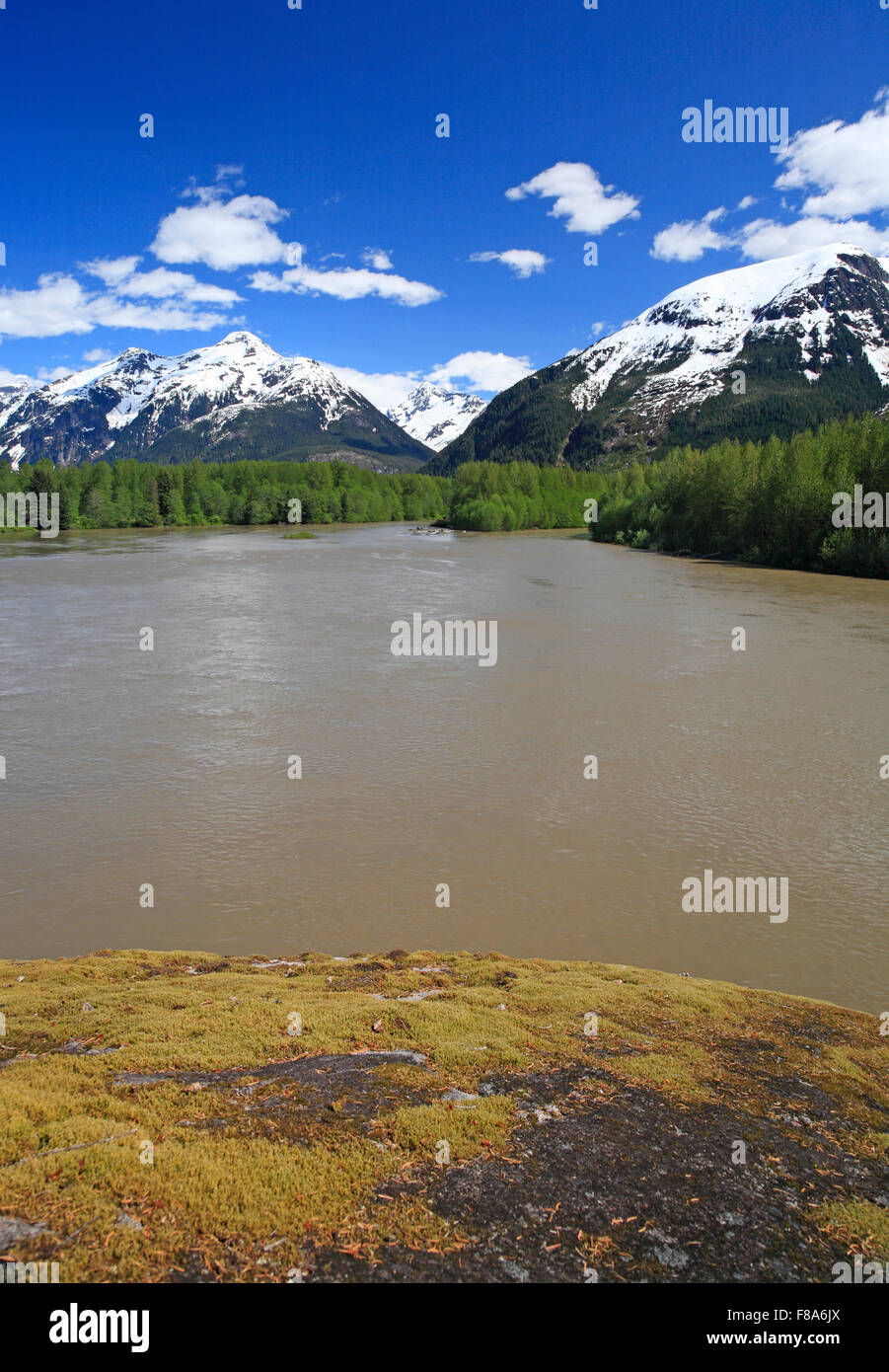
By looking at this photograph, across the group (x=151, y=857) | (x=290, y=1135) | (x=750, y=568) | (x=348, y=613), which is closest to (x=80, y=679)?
(x=151, y=857)

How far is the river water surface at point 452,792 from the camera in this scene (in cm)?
1145

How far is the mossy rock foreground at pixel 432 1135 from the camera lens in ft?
14.1

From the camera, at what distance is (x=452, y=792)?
1673 cm

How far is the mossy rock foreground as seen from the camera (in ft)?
14.1

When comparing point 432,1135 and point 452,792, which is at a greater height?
point 432,1135

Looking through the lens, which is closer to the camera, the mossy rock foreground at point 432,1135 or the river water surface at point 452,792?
the mossy rock foreground at point 432,1135

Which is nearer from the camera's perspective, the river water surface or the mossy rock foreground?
the mossy rock foreground

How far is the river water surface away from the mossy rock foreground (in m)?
2.99

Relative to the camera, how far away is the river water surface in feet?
37.6

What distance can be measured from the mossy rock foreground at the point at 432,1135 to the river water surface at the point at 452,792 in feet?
9.81

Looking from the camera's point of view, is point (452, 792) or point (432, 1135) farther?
point (452, 792)

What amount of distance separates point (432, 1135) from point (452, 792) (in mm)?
11461
